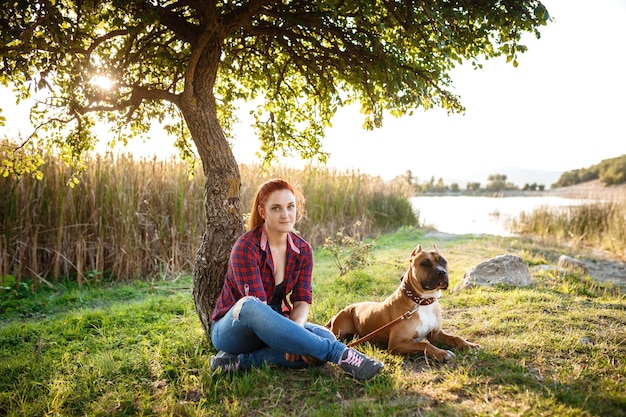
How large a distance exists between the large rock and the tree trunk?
3482mm

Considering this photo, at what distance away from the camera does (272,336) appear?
2910 mm

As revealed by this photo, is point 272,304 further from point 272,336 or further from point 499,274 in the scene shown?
point 499,274

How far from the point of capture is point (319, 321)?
4641 millimetres

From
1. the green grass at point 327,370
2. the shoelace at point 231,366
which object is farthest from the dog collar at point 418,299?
the shoelace at point 231,366

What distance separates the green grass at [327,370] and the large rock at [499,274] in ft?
1.50

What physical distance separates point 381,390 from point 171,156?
275 inches

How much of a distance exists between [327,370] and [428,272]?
1062mm

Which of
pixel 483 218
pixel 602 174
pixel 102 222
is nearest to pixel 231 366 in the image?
pixel 102 222

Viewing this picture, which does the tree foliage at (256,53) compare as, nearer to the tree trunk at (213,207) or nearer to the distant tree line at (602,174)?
the tree trunk at (213,207)

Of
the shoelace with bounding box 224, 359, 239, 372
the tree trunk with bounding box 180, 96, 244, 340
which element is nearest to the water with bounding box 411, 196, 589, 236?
the tree trunk with bounding box 180, 96, 244, 340

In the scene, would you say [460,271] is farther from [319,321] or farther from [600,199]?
[600,199]

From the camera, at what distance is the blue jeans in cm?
291

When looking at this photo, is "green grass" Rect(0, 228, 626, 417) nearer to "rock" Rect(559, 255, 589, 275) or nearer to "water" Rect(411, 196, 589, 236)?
"rock" Rect(559, 255, 589, 275)

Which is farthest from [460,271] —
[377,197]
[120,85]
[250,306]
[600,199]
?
[600,199]
